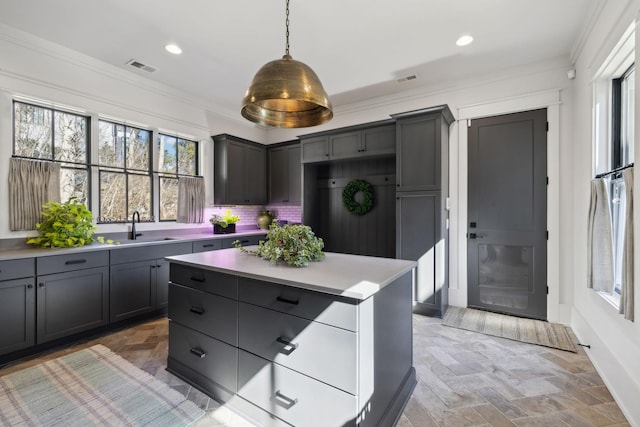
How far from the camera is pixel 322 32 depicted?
2.98 metres

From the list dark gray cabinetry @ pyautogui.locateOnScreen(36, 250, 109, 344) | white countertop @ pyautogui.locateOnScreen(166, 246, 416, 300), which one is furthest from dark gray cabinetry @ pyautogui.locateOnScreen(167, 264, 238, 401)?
dark gray cabinetry @ pyautogui.locateOnScreen(36, 250, 109, 344)

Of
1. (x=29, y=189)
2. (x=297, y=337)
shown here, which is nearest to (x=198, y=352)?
(x=297, y=337)

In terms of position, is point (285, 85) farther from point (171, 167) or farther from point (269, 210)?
point (269, 210)

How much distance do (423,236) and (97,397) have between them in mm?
3481

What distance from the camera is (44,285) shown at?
2.73 m

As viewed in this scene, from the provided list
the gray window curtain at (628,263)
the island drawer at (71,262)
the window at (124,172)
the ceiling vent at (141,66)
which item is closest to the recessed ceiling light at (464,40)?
the gray window curtain at (628,263)

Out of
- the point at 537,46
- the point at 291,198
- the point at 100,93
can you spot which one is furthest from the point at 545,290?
the point at 100,93

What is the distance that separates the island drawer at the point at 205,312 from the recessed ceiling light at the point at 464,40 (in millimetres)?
3326

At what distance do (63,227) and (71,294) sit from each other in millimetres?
688

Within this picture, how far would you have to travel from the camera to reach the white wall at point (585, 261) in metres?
1.90

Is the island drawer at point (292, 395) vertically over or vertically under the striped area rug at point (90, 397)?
over

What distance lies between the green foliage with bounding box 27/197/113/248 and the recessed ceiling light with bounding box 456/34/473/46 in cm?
438

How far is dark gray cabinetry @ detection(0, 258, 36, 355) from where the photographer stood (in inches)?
98.6

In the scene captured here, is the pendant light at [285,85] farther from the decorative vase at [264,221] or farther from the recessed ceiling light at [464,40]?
the decorative vase at [264,221]
